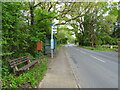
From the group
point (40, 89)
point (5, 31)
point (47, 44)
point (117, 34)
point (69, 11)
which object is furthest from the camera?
point (117, 34)

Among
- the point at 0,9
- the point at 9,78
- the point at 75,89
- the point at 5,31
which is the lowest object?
the point at 75,89

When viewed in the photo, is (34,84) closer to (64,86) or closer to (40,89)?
(40,89)

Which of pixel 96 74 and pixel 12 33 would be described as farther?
pixel 96 74

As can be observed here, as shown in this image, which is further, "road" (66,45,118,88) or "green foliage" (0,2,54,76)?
"green foliage" (0,2,54,76)

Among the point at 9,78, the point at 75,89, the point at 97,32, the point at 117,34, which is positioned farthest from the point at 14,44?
the point at 117,34

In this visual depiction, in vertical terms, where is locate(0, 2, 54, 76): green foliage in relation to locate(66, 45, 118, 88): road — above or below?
above

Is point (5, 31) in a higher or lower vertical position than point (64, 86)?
higher

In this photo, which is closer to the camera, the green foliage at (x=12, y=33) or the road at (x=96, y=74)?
the road at (x=96, y=74)

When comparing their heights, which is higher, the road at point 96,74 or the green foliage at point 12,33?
the green foliage at point 12,33

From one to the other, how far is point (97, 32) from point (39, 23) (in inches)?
1125

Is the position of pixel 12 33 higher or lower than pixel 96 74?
higher

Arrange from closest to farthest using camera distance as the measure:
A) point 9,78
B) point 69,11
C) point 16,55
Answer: point 9,78 → point 16,55 → point 69,11

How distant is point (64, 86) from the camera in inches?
150

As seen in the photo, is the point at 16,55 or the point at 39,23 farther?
the point at 39,23
